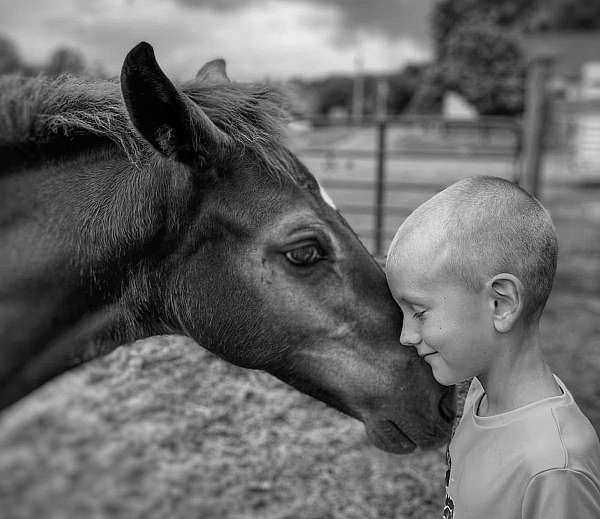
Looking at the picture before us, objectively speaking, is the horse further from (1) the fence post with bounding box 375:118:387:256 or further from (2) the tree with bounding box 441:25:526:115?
(2) the tree with bounding box 441:25:526:115

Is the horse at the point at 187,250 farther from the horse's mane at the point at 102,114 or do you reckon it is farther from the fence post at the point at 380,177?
the fence post at the point at 380,177

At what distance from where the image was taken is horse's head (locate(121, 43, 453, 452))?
1.70 m

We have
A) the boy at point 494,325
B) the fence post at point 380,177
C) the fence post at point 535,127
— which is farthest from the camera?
the fence post at point 380,177

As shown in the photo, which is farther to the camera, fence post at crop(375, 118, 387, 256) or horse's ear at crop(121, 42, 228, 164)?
fence post at crop(375, 118, 387, 256)

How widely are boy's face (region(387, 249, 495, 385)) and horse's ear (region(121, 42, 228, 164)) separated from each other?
579mm

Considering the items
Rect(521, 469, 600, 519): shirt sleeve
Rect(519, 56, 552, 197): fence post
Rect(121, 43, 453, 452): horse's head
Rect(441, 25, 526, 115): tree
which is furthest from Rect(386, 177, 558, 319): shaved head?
Rect(441, 25, 526, 115): tree

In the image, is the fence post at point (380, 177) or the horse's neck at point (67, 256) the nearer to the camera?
the horse's neck at point (67, 256)

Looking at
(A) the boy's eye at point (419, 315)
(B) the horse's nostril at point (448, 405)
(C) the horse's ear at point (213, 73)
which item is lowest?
(B) the horse's nostril at point (448, 405)

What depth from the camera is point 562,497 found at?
1172 mm

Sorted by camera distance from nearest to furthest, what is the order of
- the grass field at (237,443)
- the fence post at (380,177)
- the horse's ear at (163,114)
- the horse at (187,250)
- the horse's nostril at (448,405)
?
1. the horse's ear at (163,114)
2. the horse at (187,250)
3. the horse's nostril at (448,405)
4. the grass field at (237,443)
5. the fence post at (380,177)

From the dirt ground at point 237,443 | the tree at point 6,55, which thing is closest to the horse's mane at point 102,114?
the dirt ground at point 237,443

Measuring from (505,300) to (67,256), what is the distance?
1045 mm

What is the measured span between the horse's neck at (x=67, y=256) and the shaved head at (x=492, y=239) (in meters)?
0.73

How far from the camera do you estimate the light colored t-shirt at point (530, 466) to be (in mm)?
1185
